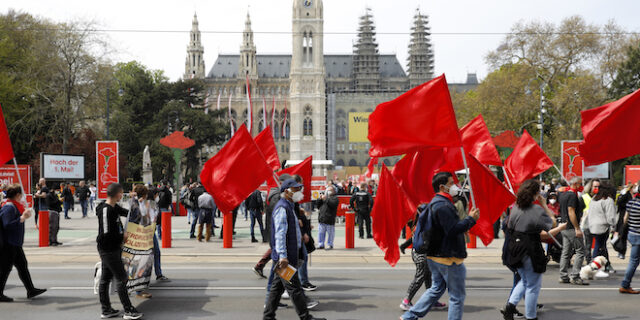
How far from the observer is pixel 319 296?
8.98 meters

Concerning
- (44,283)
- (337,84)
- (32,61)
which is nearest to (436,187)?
(44,283)

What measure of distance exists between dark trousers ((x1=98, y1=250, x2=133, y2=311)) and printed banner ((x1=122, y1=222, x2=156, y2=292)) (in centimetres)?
49

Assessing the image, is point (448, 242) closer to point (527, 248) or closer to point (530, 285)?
point (527, 248)

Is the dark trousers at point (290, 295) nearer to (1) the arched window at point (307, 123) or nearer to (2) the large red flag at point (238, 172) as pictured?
(2) the large red flag at point (238, 172)

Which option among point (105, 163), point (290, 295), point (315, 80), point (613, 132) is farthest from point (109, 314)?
point (315, 80)

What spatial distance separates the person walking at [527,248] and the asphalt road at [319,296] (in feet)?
3.16

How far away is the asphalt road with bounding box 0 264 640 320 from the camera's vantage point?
25.5 feet

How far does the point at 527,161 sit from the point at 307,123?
101064mm

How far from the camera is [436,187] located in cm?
641

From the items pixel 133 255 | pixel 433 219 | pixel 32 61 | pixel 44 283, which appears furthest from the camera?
pixel 32 61

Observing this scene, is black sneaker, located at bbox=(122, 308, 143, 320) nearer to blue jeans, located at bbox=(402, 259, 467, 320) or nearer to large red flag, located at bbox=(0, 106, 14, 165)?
blue jeans, located at bbox=(402, 259, 467, 320)

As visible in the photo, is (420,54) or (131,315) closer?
(131,315)

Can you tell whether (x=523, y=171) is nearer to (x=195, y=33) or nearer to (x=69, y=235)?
(x=69, y=235)

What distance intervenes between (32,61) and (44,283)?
36.2 meters
